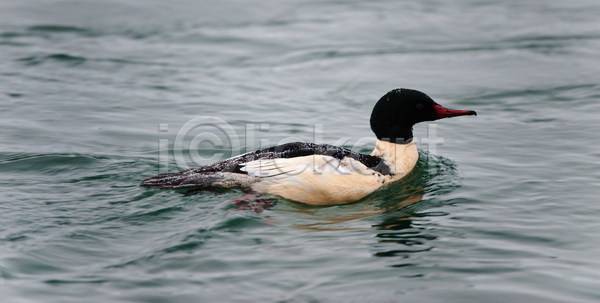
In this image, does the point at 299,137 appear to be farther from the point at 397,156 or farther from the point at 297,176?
the point at 297,176

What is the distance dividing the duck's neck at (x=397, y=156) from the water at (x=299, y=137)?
0.80ft

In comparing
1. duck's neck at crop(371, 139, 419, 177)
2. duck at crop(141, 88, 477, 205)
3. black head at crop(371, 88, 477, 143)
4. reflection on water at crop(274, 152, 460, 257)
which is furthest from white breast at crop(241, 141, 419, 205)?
black head at crop(371, 88, 477, 143)

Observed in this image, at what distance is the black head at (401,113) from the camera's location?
674 centimetres

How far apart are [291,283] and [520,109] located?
694 centimetres

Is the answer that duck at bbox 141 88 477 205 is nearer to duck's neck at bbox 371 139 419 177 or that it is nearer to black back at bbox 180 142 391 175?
black back at bbox 180 142 391 175

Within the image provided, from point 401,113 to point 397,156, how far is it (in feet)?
1.64

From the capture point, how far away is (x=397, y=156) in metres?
6.81

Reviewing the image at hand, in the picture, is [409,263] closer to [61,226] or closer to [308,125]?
[61,226]

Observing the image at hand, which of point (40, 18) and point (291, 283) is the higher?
point (40, 18)

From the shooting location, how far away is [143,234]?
5.47m

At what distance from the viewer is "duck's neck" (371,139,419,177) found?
674 centimetres

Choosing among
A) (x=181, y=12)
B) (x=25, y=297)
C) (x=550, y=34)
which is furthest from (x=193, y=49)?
(x=25, y=297)

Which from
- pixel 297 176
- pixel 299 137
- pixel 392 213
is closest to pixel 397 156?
pixel 392 213

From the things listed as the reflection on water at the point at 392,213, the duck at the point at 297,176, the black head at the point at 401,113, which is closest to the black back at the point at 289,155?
the duck at the point at 297,176
